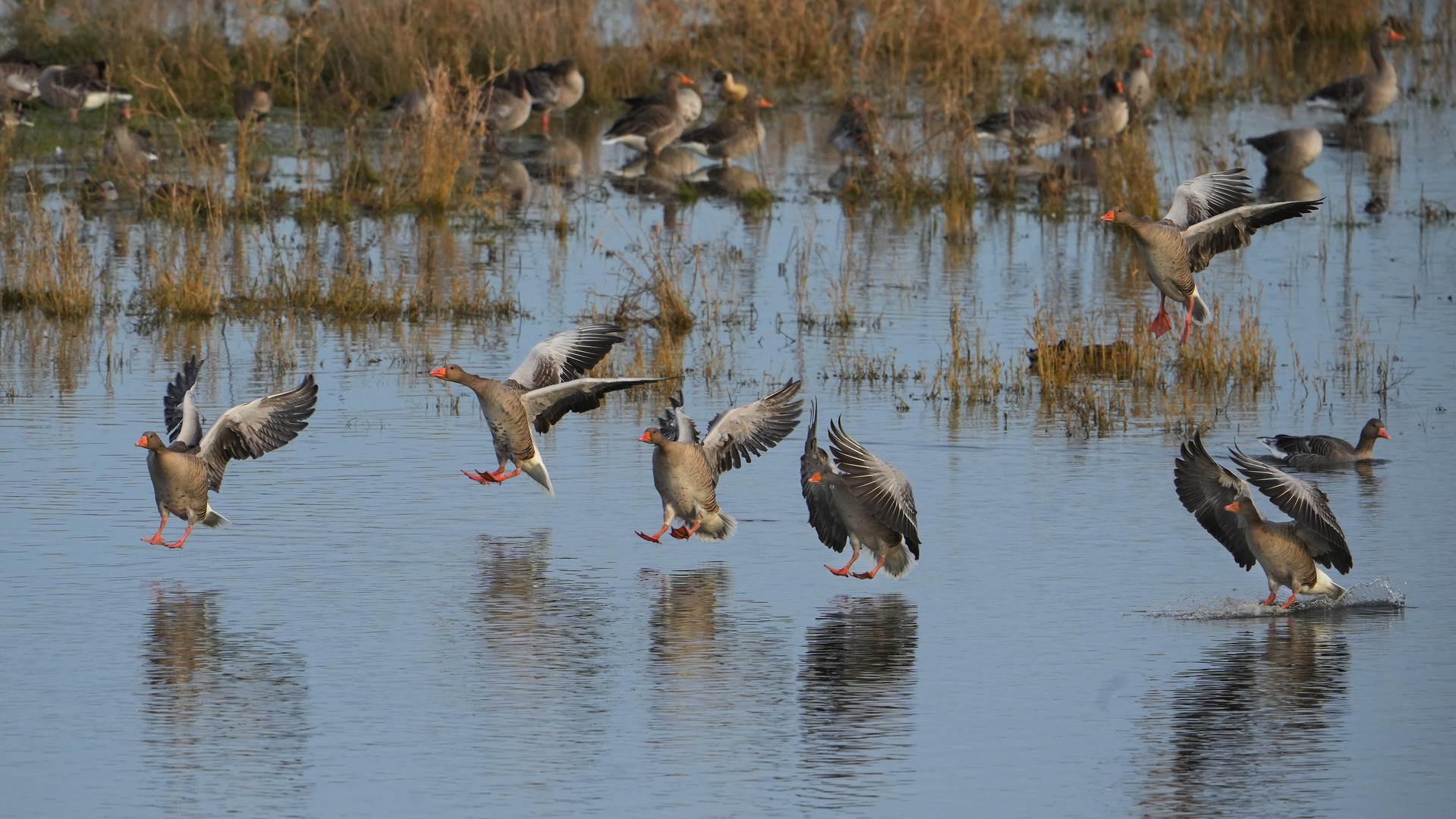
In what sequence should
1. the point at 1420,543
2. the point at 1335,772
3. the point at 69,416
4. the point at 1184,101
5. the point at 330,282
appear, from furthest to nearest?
1. the point at 1184,101
2. the point at 330,282
3. the point at 69,416
4. the point at 1420,543
5. the point at 1335,772

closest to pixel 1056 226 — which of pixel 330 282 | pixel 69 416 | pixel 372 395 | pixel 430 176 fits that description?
pixel 430 176

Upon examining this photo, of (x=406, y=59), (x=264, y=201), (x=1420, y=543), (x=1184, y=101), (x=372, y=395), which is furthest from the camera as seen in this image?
(x=1184, y=101)

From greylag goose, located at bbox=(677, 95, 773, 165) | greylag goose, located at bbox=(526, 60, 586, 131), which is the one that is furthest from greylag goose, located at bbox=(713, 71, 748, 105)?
greylag goose, located at bbox=(677, 95, 773, 165)

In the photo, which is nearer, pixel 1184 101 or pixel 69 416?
pixel 69 416

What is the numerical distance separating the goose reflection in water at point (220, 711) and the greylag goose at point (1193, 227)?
193 inches

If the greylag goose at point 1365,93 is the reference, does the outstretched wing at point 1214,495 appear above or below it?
below

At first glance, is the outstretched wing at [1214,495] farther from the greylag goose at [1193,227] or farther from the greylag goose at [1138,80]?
the greylag goose at [1138,80]

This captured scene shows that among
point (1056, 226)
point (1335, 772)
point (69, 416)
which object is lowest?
point (1335, 772)

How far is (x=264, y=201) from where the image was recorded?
18.7 metres

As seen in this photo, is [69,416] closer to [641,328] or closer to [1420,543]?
[641,328]

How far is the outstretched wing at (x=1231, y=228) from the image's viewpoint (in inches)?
403

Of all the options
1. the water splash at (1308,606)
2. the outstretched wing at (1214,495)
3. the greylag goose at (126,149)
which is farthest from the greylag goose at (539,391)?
the greylag goose at (126,149)

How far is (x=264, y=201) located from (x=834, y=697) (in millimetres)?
12710

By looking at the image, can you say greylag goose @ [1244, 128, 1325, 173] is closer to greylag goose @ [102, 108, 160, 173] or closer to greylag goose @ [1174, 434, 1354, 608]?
greylag goose @ [102, 108, 160, 173]
